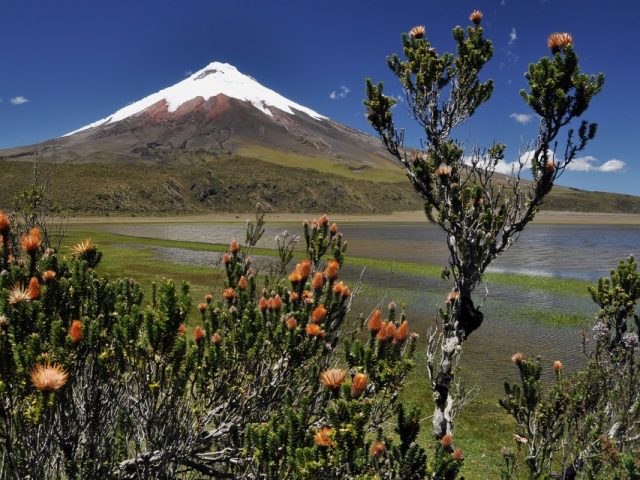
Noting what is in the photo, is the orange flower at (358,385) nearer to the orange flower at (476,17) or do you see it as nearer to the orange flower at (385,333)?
the orange flower at (385,333)

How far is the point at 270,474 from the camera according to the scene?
3250 mm

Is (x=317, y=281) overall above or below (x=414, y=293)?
above

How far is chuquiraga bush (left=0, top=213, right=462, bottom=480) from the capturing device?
10.1 ft

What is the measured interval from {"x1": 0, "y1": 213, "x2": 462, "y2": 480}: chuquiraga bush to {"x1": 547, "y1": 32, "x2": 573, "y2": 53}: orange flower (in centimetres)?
315

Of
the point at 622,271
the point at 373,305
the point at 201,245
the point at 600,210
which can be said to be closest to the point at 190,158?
the point at 201,245

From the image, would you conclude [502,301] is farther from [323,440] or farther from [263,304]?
[323,440]

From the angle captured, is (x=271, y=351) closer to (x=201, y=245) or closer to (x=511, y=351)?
(x=511, y=351)

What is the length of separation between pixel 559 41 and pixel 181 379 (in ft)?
16.8

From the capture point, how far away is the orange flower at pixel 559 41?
16.6 feet

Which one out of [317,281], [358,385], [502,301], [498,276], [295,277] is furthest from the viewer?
[498,276]

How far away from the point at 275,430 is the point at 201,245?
50.6 m

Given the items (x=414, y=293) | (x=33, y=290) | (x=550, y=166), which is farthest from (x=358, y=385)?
(x=414, y=293)

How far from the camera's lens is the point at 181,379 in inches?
158

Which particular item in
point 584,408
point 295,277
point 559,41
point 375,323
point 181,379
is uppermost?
point 559,41
